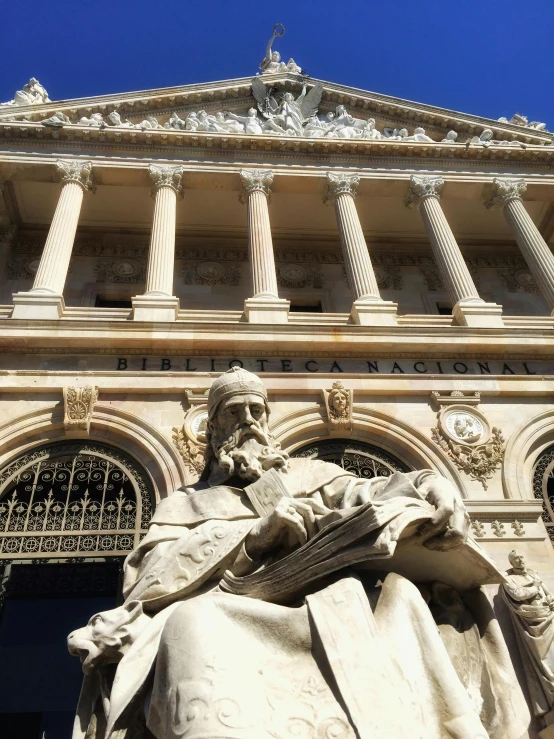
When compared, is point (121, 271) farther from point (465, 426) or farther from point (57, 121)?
point (465, 426)

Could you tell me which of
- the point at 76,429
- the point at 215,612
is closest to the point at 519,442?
the point at 76,429

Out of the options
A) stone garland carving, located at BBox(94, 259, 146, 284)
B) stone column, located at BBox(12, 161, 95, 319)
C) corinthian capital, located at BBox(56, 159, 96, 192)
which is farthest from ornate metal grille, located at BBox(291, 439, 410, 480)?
corinthian capital, located at BBox(56, 159, 96, 192)

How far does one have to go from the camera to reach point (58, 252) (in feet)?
42.8

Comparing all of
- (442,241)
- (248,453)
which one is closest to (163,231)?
(442,241)

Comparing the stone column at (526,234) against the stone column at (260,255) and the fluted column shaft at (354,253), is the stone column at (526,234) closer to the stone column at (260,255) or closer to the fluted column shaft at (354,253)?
the fluted column shaft at (354,253)

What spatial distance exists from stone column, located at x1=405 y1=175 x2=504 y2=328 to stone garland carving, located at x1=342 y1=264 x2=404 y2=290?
233 centimetres

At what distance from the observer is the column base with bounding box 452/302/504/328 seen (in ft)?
40.5

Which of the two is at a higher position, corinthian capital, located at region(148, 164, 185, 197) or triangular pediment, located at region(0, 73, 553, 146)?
→ triangular pediment, located at region(0, 73, 553, 146)

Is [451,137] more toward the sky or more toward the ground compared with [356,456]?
more toward the sky

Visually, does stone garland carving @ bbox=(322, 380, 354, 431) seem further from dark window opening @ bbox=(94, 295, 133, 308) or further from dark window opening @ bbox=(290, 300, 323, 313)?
dark window opening @ bbox=(94, 295, 133, 308)

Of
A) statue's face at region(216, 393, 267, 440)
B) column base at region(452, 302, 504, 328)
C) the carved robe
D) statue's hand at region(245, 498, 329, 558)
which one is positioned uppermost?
column base at region(452, 302, 504, 328)

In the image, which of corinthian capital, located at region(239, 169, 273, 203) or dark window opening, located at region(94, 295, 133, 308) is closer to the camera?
corinthian capital, located at region(239, 169, 273, 203)

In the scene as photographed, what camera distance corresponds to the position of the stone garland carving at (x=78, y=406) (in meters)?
9.98

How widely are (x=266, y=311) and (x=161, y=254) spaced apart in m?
2.72
